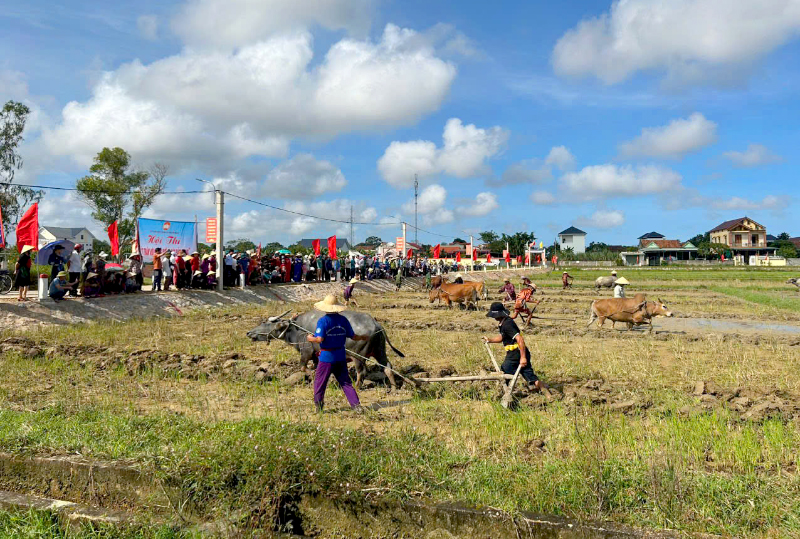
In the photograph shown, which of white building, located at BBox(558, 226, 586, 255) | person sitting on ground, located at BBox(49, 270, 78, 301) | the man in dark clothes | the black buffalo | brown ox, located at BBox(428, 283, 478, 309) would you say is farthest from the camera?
white building, located at BBox(558, 226, 586, 255)

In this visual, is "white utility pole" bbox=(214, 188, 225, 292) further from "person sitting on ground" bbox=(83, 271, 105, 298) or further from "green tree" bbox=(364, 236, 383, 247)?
"green tree" bbox=(364, 236, 383, 247)

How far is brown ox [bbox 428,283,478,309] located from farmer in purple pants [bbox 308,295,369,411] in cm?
1405

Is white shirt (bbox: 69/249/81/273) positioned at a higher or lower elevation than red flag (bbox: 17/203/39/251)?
lower

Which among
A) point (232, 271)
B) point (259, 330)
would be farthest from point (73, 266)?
point (259, 330)

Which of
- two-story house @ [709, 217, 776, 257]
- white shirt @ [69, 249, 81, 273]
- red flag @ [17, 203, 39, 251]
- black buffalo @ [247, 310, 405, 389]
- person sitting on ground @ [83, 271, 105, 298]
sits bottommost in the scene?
black buffalo @ [247, 310, 405, 389]

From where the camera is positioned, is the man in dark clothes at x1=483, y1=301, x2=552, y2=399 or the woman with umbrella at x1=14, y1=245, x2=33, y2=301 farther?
the woman with umbrella at x1=14, y1=245, x2=33, y2=301

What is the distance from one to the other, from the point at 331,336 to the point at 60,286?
36.6ft

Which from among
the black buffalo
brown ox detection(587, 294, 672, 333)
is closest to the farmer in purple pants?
the black buffalo

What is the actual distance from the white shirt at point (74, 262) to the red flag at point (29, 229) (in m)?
0.93

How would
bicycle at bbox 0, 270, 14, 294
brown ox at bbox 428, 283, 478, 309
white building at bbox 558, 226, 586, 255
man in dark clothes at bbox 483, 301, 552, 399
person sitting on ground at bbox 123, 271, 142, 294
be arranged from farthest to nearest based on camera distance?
white building at bbox 558, 226, 586, 255, brown ox at bbox 428, 283, 478, 309, person sitting on ground at bbox 123, 271, 142, 294, bicycle at bbox 0, 270, 14, 294, man in dark clothes at bbox 483, 301, 552, 399

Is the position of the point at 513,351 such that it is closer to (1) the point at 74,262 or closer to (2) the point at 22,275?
(2) the point at 22,275

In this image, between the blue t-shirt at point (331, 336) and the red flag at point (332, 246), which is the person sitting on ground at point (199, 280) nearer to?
the red flag at point (332, 246)

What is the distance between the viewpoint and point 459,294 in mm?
21250

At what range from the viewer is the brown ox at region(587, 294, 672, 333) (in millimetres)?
14922
